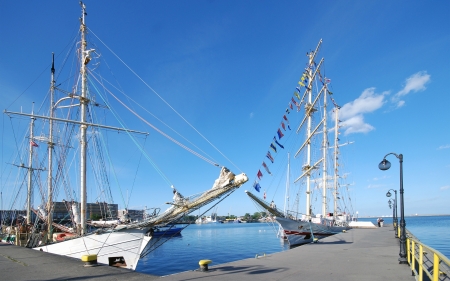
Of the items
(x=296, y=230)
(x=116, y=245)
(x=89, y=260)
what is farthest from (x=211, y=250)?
(x=89, y=260)

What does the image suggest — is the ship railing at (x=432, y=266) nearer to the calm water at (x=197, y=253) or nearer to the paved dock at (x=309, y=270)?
the paved dock at (x=309, y=270)

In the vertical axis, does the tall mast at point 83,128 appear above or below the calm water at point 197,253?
above

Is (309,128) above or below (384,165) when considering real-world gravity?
above

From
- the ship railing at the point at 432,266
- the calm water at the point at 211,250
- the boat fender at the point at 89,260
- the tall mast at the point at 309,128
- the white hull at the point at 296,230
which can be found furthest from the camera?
the tall mast at the point at 309,128

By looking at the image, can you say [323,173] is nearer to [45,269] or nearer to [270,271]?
[270,271]

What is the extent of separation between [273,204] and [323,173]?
21.9 metres

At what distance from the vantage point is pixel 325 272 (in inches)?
432

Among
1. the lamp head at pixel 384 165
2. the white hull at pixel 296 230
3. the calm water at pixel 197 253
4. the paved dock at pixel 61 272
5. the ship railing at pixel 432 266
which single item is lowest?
the calm water at pixel 197 253

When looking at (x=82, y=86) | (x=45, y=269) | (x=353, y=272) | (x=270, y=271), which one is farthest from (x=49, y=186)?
(x=353, y=272)

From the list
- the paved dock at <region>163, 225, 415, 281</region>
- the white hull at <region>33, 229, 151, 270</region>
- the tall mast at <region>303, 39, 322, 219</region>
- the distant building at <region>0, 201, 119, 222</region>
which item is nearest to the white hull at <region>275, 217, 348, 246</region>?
the tall mast at <region>303, 39, 322, 219</region>

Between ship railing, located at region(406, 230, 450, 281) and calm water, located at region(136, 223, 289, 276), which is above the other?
ship railing, located at region(406, 230, 450, 281)

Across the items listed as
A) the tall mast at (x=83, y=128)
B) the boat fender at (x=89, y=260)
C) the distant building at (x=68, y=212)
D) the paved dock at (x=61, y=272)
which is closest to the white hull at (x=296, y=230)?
the distant building at (x=68, y=212)

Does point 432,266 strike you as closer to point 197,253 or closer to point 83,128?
point 83,128

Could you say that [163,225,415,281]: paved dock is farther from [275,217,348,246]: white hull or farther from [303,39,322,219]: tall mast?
[303,39,322,219]: tall mast
